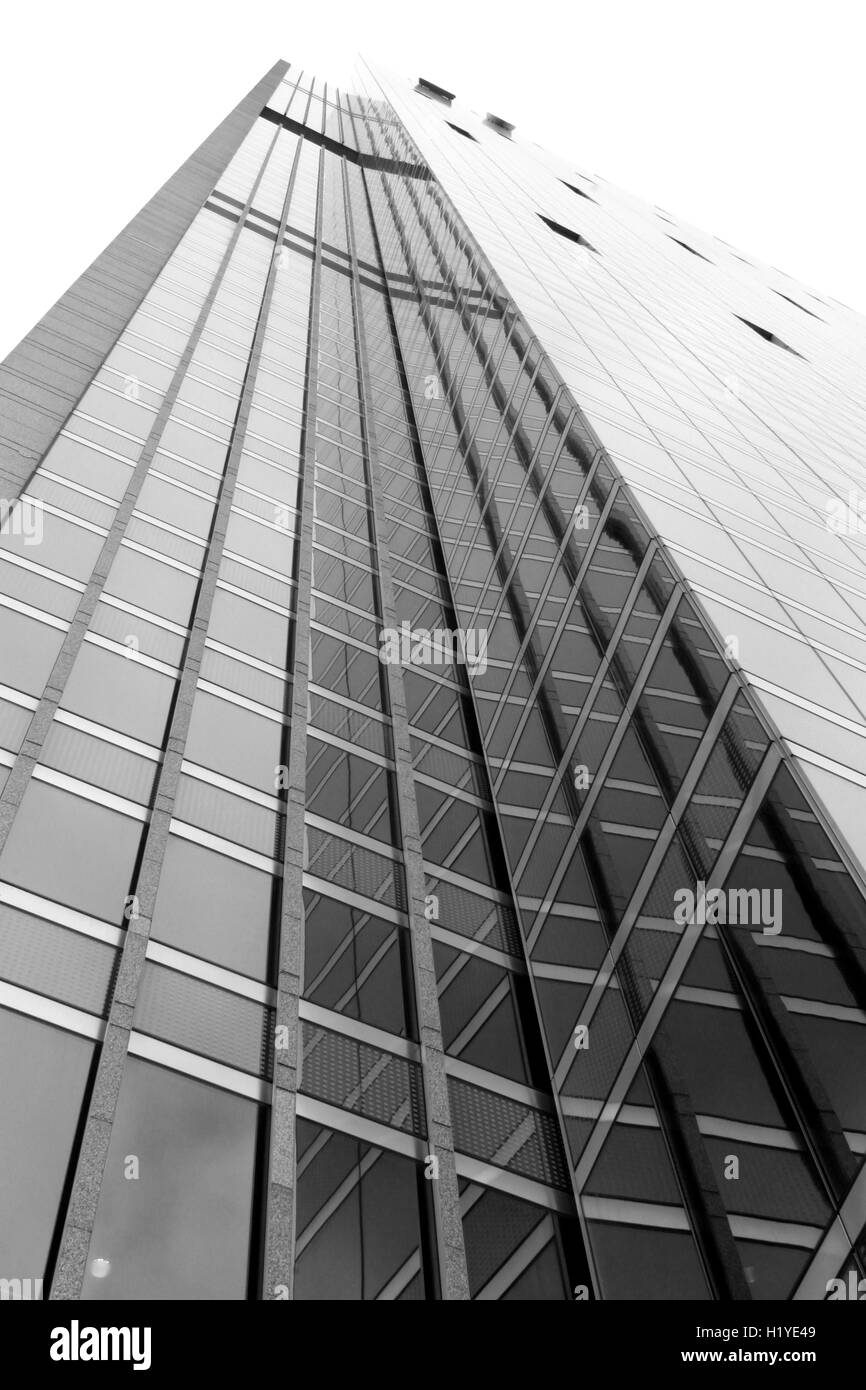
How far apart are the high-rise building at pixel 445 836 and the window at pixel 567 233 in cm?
1343

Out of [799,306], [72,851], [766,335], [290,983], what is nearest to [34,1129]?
[290,983]

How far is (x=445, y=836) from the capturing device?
16500 mm

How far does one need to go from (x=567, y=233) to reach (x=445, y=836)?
1242 inches

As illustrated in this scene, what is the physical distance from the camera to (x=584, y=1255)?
10992mm

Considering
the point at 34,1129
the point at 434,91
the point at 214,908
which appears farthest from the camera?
the point at 434,91

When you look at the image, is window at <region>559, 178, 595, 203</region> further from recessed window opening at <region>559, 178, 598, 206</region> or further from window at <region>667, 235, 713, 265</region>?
window at <region>667, 235, 713, 265</region>

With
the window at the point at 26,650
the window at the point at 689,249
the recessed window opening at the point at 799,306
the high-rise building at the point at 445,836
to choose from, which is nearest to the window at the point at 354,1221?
the high-rise building at the point at 445,836

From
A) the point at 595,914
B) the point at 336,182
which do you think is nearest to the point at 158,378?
the point at 595,914

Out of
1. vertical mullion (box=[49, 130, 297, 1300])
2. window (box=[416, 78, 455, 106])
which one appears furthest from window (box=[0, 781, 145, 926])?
window (box=[416, 78, 455, 106])

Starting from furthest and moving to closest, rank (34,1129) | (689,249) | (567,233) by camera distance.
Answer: (689,249) → (567,233) → (34,1129)

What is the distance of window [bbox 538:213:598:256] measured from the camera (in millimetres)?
39912

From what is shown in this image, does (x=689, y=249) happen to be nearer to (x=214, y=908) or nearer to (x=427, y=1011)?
(x=427, y=1011)

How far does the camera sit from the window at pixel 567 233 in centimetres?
3991

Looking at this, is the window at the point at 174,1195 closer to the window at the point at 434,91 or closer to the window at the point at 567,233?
the window at the point at 567,233
